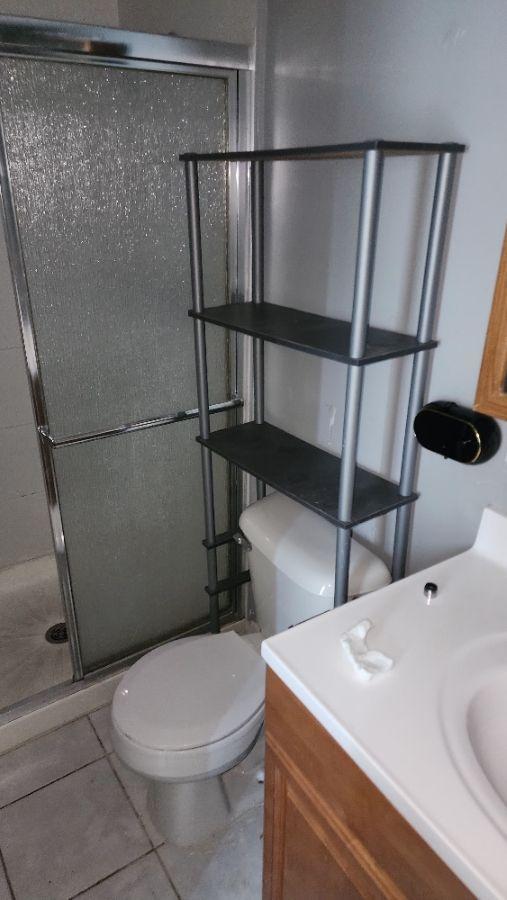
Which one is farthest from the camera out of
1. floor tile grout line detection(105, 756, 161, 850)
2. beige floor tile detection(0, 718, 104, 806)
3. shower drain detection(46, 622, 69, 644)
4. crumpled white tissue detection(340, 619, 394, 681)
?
shower drain detection(46, 622, 69, 644)

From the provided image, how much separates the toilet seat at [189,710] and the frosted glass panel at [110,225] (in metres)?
0.65

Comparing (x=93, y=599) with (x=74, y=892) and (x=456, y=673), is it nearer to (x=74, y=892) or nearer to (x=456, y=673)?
(x=74, y=892)

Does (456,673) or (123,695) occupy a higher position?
(456,673)

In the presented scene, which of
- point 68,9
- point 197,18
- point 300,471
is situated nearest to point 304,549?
point 300,471

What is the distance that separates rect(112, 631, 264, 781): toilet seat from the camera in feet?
4.24

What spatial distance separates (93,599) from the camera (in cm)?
178

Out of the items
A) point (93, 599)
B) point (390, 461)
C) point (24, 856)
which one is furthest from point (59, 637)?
point (390, 461)

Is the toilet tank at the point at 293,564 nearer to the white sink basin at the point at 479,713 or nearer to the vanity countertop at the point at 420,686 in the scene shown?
the vanity countertop at the point at 420,686

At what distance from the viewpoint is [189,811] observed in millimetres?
1486

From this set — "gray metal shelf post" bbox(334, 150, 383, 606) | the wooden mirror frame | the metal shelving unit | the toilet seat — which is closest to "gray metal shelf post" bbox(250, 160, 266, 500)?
the metal shelving unit

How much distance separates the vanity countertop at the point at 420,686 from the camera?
2.22 ft

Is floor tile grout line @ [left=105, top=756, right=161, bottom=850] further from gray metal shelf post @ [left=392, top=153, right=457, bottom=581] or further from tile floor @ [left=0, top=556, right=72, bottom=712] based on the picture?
gray metal shelf post @ [left=392, top=153, right=457, bottom=581]

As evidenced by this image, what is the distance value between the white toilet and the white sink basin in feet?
1.26

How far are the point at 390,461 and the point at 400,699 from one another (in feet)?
2.01
